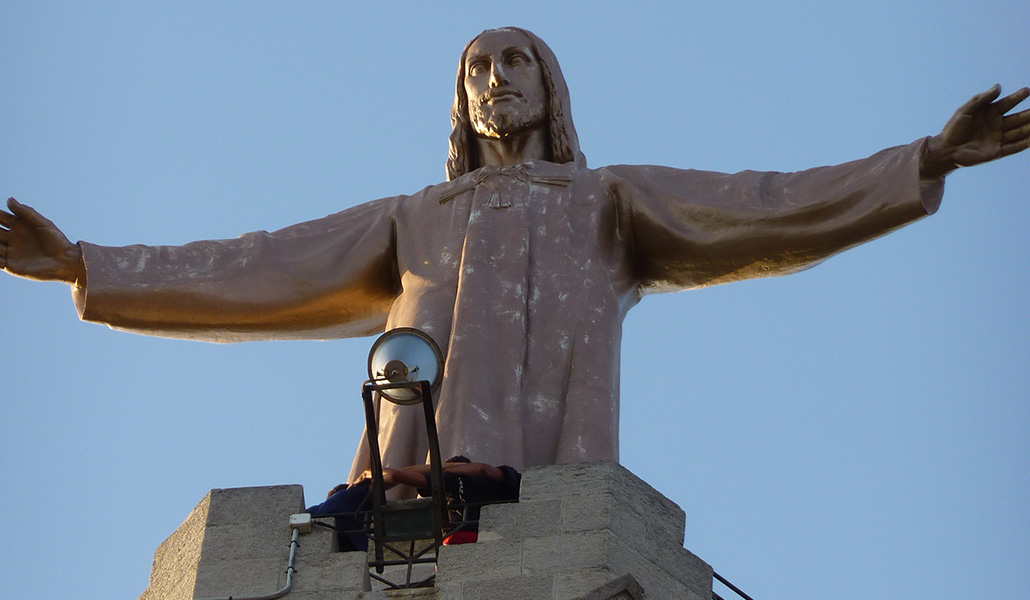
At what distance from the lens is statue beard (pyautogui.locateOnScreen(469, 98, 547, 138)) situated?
13.9 meters

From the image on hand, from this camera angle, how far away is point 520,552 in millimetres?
10195

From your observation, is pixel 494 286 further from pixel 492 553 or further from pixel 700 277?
pixel 492 553

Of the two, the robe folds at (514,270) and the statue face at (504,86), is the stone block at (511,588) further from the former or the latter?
the statue face at (504,86)

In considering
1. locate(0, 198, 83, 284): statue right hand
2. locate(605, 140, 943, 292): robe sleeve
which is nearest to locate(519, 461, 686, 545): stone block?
locate(605, 140, 943, 292): robe sleeve

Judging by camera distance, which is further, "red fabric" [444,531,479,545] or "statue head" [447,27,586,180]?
"statue head" [447,27,586,180]

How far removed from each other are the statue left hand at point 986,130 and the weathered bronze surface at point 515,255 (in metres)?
0.01

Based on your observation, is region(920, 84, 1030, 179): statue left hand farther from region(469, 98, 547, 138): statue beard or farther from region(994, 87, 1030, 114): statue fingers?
region(469, 98, 547, 138): statue beard

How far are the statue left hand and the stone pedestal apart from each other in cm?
309

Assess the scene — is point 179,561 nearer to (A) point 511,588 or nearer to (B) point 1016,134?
(A) point 511,588

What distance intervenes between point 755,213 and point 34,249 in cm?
456

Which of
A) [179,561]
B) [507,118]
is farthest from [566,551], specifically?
[507,118]

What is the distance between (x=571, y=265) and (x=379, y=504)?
10.4 feet

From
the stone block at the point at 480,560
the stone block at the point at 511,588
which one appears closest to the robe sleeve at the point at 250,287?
the stone block at the point at 480,560

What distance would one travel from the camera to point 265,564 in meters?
10.5
